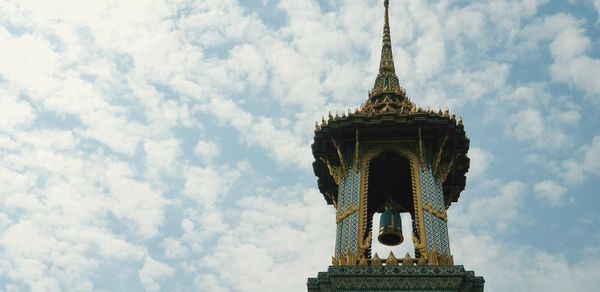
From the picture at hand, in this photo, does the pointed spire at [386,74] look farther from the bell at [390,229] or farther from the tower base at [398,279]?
the tower base at [398,279]

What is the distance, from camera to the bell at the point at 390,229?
37.2m

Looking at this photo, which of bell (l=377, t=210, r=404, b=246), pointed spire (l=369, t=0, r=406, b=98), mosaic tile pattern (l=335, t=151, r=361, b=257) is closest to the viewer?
mosaic tile pattern (l=335, t=151, r=361, b=257)

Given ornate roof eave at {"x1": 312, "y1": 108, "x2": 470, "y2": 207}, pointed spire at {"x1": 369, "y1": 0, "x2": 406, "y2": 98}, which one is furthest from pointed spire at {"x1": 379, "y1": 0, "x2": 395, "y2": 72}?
ornate roof eave at {"x1": 312, "y1": 108, "x2": 470, "y2": 207}

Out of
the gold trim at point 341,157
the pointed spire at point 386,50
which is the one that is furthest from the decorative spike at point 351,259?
the pointed spire at point 386,50

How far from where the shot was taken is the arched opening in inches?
1522

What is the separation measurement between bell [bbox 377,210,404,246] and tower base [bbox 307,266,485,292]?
5.25 m

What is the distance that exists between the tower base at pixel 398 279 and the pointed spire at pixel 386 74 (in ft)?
34.1

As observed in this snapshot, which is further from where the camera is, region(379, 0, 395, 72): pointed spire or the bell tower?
region(379, 0, 395, 72): pointed spire

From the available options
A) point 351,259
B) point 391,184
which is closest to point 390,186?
point 391,184

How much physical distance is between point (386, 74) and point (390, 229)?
8232 millimetres

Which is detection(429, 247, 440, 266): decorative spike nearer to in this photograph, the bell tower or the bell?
the bell tower

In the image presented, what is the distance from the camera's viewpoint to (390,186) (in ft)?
131

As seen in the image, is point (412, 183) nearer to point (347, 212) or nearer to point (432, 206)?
point (432, 206)

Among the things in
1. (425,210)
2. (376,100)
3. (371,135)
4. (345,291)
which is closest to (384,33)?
(376,100)
